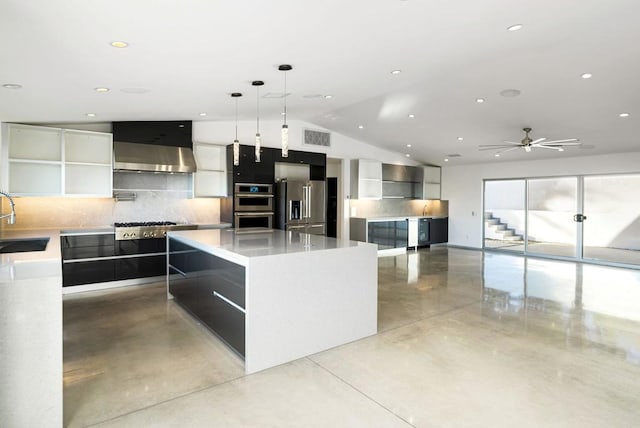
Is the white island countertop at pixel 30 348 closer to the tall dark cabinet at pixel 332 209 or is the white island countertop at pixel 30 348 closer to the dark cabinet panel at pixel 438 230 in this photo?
the tall dark cabinet at pixel 332 209

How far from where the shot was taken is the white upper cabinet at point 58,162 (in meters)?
4.92

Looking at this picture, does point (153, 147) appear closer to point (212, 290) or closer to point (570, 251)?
point (212, 290)

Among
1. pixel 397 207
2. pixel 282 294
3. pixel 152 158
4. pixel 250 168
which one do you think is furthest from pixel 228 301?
pixel 397 207

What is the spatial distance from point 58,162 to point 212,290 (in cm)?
346

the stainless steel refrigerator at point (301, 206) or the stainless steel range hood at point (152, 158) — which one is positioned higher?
the stainless steel range hood at point (152, 158)

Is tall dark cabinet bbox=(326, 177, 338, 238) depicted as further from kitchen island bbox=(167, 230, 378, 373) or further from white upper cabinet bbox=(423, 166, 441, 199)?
kitchen island bbox=(167, 230, 378, 373)

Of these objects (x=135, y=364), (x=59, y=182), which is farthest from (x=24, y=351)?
(x=59, y=182)

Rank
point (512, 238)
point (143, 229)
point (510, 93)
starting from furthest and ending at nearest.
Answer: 1. point (512, 238)
2. point (143, 229)
3. point (510, 93)

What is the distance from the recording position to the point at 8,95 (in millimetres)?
3674

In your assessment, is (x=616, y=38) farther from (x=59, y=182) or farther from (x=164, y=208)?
(x=59, y=182)

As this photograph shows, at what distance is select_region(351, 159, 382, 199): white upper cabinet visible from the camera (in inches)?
342

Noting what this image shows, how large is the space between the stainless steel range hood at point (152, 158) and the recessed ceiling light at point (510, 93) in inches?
188

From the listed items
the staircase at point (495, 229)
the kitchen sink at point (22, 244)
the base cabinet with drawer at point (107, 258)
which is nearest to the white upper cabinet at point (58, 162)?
the base cabinet with drawer at point (107, 258)

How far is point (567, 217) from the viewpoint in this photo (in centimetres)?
885
